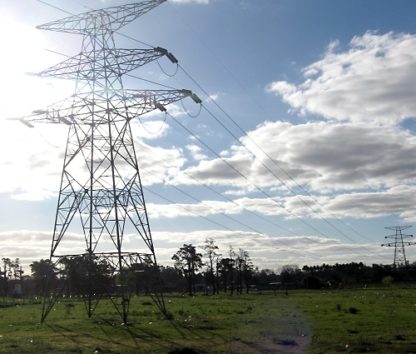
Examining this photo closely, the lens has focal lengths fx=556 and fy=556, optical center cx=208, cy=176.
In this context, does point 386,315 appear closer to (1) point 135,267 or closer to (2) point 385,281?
(1) point 135,267

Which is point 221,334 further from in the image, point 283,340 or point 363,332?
point 363,332

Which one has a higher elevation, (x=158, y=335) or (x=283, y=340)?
(x=283, y=340)

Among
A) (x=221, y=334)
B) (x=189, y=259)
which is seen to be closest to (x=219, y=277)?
(x=189, y=259)

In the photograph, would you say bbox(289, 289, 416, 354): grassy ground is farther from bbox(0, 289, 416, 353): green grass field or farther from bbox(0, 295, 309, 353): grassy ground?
bbox(0, 295, 309, 353): grassy ground

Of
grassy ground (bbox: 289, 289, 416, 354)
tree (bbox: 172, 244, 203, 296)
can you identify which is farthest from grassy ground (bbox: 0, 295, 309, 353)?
tree (bbox: 172, 244, 203, 296)

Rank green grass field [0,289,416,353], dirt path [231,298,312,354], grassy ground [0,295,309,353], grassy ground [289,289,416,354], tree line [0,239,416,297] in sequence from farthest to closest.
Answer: tree line [0,239,416,297]
grassy ground [0,295,309,353]
green grass field [0,289,416,353]
grassy ground [289,289,416,354]
dirt path [231,298,312,354]

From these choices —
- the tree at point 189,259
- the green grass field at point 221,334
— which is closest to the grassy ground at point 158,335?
the green grass field at point 221,334

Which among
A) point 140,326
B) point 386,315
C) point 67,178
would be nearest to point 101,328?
point 140,326

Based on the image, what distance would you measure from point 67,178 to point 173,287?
111 metres

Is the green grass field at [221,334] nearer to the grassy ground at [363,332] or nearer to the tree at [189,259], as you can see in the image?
the grassy ground at [363,332]

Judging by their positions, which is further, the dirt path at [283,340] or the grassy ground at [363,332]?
the grassy ground at [363,332]

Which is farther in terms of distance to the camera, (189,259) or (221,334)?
(189,259)

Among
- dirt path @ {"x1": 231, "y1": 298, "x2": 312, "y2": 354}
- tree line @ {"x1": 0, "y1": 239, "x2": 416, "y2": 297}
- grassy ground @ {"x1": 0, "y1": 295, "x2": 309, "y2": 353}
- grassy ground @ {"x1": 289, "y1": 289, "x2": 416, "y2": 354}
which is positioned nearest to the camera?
dirt path @ {"x1": 231, "y1": 298, "x2": 312, "y2": 354}

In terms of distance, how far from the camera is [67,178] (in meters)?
32.7
